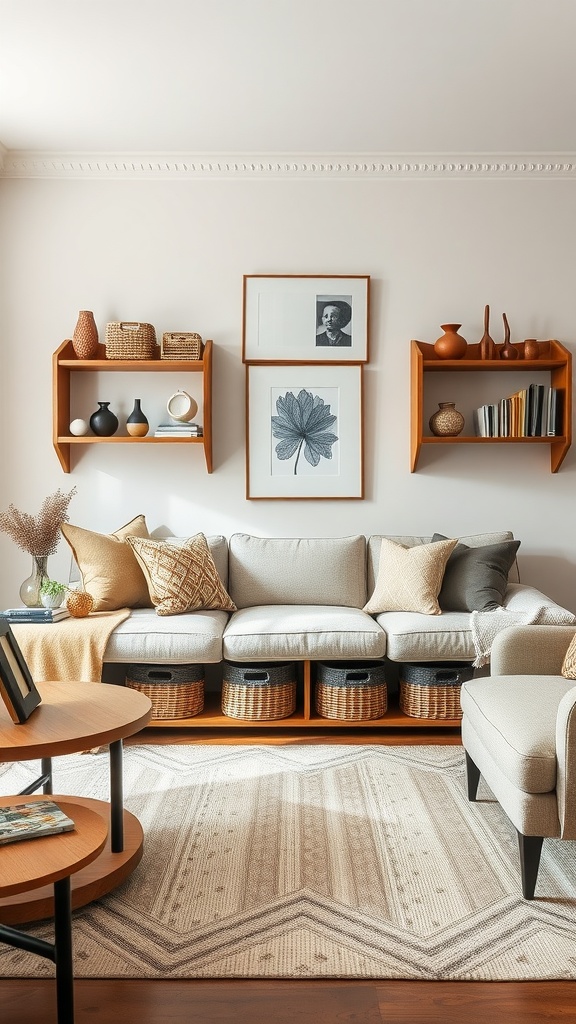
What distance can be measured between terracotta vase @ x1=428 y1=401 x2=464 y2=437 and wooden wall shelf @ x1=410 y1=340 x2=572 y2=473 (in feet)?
0.17

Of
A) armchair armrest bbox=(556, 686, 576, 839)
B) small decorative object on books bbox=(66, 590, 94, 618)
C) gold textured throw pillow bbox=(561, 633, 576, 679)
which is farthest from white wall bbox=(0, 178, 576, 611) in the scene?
armchair armrest bbox=(556, 686, 576, 839)

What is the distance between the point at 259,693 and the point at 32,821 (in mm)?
1895

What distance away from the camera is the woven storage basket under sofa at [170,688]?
364 cm

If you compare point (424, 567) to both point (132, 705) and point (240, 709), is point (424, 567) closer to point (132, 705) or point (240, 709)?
point (240, 709)

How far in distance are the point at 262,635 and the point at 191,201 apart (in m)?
2.38

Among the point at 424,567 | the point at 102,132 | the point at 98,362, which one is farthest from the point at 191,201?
the point at 424,567

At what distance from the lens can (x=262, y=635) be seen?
3572mm

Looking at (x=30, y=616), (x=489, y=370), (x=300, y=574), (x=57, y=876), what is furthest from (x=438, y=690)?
(x=57, y=876)

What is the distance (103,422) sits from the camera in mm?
4168

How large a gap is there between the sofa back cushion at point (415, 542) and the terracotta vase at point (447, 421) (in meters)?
0.55

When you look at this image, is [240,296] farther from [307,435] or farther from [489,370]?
[489,370]

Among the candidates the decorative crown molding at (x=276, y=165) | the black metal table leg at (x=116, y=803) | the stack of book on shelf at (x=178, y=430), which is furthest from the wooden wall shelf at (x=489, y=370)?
the black metal table leg at (x=116, y=803)

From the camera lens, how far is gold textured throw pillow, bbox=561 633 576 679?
8.96ft

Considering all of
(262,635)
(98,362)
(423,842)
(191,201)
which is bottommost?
(423,842)
